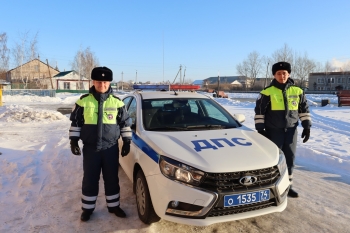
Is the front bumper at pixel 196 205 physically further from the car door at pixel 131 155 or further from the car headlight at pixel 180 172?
the car door at pixel 131 155

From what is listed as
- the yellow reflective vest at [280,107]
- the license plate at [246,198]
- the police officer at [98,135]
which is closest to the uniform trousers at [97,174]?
the police officer at [98,135]

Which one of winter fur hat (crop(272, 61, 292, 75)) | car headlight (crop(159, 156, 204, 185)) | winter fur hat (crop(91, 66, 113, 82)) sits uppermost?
winter fur hat (crop(272, 61, 292, 75))

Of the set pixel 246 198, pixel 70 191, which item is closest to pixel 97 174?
pixel 70 191

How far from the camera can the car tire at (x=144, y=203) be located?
9.53 feet

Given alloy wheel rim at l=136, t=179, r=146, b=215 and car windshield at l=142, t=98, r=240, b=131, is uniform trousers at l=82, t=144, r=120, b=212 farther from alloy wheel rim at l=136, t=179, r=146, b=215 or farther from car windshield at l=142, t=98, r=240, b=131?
car windshield at l=142, t=98, r=240, b=131

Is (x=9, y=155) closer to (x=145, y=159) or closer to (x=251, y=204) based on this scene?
(x=145, y=159)

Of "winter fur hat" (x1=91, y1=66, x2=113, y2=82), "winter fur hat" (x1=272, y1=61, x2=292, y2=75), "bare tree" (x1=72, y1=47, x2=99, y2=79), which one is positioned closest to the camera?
"winter fur hat" (x1=91, y1=66, x2=113, y2=82)

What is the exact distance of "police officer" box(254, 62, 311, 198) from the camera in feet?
12.4

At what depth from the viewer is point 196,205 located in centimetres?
252

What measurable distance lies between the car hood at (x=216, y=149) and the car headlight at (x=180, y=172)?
0.04 m

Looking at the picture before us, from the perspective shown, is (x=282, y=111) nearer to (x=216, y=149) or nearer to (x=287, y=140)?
(x=287, y=140)

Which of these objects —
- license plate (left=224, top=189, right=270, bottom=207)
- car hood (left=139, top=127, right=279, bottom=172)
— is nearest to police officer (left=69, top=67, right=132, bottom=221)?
car hood (left=139, top=127, right=279, bottom=172)

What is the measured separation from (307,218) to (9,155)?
567 cm

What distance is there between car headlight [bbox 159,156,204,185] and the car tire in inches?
15.6
